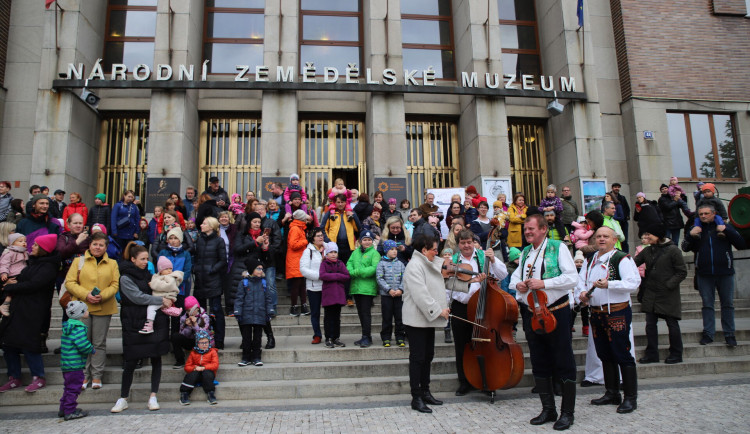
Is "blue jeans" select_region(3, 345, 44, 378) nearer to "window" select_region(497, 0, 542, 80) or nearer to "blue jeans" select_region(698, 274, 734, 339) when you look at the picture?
"blue jeans" select_region(698, 274, 734, 339)

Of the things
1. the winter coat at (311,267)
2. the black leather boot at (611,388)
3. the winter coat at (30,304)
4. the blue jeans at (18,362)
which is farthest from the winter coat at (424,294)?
the blue jeans at (18,362)

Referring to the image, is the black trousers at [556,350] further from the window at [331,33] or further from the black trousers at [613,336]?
the window at [331,33]

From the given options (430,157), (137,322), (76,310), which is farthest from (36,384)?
(430,157)

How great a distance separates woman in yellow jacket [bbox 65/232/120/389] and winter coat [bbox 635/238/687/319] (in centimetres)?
739

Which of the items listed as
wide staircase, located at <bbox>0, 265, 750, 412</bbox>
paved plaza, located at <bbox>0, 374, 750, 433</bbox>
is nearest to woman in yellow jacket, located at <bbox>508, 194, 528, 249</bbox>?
wide staircase, located at <bbox>0, 265, 750, 412</bbox>

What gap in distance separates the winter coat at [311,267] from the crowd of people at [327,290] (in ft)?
0.08

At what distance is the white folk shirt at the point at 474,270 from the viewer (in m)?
5.73

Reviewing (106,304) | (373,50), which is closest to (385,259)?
(106,304)

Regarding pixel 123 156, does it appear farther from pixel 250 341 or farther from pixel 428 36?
pixel 250 341

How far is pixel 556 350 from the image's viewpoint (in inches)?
194

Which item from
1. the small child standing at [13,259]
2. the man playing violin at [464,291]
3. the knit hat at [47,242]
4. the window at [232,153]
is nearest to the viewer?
the man playing violin at [464,291]

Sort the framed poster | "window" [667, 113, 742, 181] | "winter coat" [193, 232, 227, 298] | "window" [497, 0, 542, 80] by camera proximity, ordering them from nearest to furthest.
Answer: "winter coat" [193, 232, 227, 298]
the framed poster
"window" [667, 113, 742, 181]
"window" [497, 0, 542, 80]

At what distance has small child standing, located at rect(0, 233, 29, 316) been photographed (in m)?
6.26

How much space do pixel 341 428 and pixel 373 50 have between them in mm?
12551
